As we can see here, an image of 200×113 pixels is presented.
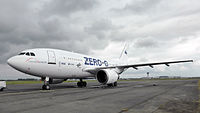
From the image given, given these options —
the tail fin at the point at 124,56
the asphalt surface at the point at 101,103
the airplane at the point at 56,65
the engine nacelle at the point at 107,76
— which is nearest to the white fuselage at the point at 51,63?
the airplane at the point at 56,65

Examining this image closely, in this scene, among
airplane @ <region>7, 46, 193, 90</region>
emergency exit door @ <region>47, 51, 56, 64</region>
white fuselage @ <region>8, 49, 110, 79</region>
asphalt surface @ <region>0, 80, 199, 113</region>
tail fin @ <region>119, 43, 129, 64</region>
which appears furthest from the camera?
tail fin @ <region>119, 43, 129, 64</region>

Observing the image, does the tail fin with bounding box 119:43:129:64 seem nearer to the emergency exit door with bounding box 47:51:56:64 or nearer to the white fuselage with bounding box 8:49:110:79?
the white fuselage with bounding box 8:49:110:79

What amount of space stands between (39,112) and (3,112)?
1280 mm

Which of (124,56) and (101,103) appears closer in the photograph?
(101,103)

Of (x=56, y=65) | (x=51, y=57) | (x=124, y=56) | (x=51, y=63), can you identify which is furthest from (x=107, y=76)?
(x=124, y=56)

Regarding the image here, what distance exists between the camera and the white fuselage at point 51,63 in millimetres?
13941

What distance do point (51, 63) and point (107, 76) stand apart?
623 cm

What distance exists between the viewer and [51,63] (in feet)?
52.3

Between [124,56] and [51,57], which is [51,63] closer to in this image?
[51,57]

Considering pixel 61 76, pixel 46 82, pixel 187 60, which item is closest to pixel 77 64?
pixel 61 76

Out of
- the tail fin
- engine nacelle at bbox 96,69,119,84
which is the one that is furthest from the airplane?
the tail fin

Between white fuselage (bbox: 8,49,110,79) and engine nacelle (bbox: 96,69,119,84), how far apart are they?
185 centimetres

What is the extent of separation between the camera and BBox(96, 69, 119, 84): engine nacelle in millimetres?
18375

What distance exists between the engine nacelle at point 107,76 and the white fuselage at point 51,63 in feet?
6.08
